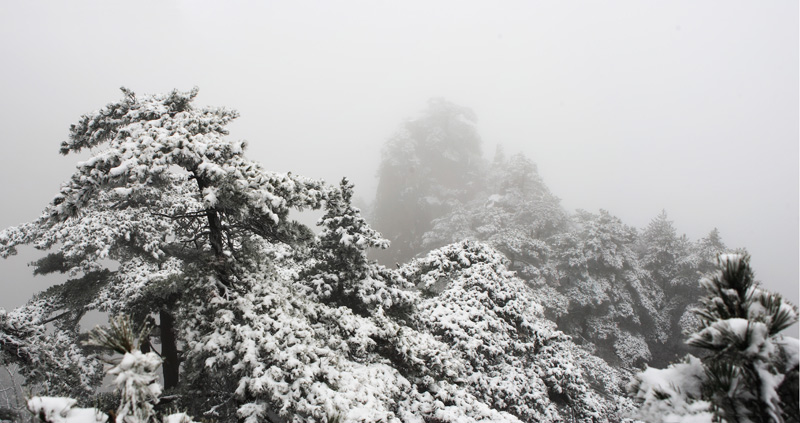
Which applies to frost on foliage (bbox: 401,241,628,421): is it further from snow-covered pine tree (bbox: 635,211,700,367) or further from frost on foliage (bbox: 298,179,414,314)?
snow-covered pine tree (bbox: 635,211,700,367)

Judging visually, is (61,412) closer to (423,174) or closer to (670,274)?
(670,274)

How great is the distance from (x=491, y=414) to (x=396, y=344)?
2569 millimetres

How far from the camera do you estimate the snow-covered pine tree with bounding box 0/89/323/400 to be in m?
5.45

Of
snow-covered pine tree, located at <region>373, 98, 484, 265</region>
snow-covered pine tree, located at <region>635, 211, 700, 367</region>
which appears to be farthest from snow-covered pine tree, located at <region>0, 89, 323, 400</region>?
snow-covered pine tree, located at <region>373, 98, 484, 265</region>

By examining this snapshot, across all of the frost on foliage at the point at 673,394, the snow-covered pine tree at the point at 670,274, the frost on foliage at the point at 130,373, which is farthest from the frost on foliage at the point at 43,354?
the snow-covered pine tree at the point at 670,274

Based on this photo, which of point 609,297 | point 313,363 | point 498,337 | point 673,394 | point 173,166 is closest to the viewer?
point 673,394

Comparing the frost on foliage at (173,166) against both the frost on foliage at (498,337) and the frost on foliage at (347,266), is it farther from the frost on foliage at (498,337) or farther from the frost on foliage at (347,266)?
the frost on foliage at (498,337)

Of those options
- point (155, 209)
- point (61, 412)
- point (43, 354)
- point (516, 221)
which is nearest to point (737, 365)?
point (61, 412)

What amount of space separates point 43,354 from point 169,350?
9.00 ft

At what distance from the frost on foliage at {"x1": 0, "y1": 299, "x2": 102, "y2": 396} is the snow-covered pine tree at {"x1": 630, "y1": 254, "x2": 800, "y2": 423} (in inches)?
426

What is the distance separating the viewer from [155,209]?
10938 millimetres

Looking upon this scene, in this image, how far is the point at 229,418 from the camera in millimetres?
6762

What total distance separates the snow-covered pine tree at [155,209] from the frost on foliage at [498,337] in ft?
18.5

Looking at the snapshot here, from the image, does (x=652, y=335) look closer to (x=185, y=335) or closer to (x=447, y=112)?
(x=185, y=335)
